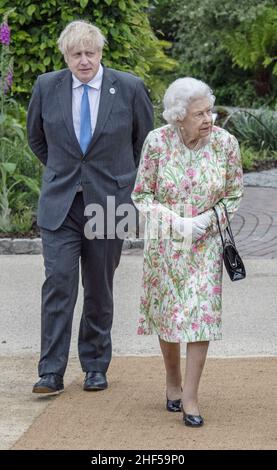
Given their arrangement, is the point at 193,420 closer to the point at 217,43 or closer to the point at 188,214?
the point at 188,214

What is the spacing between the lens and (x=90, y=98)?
254 inches

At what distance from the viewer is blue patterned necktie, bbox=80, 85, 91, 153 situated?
253 inches

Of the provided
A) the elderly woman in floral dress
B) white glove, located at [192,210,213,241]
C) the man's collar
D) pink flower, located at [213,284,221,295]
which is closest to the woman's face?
the elderly woman in floral dress

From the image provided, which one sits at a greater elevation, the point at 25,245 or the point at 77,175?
the point at 77,175

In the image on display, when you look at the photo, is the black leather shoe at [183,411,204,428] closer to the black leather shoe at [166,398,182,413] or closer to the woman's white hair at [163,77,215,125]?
the black leather shoe at [166,398,182,413]

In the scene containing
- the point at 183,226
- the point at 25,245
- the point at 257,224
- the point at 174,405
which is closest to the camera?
the point at 183,226

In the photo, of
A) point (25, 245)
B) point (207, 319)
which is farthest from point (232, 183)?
point (25, 245)

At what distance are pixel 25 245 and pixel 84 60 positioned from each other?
15.0 feet

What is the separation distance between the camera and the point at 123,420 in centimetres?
591
